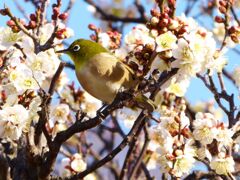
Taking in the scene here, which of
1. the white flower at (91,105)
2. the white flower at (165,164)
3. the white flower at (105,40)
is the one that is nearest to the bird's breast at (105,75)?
the white flower at (165,164)

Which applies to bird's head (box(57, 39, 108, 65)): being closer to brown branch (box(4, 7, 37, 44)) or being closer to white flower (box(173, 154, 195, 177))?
brown branch (box(4, 7, 37, 44))

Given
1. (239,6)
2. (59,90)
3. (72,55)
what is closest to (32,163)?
(72,55)

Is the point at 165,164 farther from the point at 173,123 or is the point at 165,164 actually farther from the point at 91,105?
the point at 91,105

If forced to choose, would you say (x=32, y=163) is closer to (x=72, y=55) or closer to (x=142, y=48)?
(x=72, y=55)

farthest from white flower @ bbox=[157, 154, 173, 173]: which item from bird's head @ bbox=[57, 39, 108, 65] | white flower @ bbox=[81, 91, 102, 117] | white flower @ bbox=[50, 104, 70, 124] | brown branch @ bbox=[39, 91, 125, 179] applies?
white flower @ bbox=[81, 91, 102, 117]

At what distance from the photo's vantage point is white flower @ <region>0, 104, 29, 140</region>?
2801 millimetres

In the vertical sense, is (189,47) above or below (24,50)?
below

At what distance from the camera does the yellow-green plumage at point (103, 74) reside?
2957 mm

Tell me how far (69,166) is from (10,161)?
949 mm

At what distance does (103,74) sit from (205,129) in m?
0.69

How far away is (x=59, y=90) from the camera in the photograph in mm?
4496

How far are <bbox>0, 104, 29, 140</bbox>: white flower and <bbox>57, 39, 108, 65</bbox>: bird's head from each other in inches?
18.7

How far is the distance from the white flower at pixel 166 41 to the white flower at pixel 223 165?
0.75 meters

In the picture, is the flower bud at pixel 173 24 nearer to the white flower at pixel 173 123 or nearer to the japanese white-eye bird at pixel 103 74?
the japanese white-eye bird at pixel 103 74
